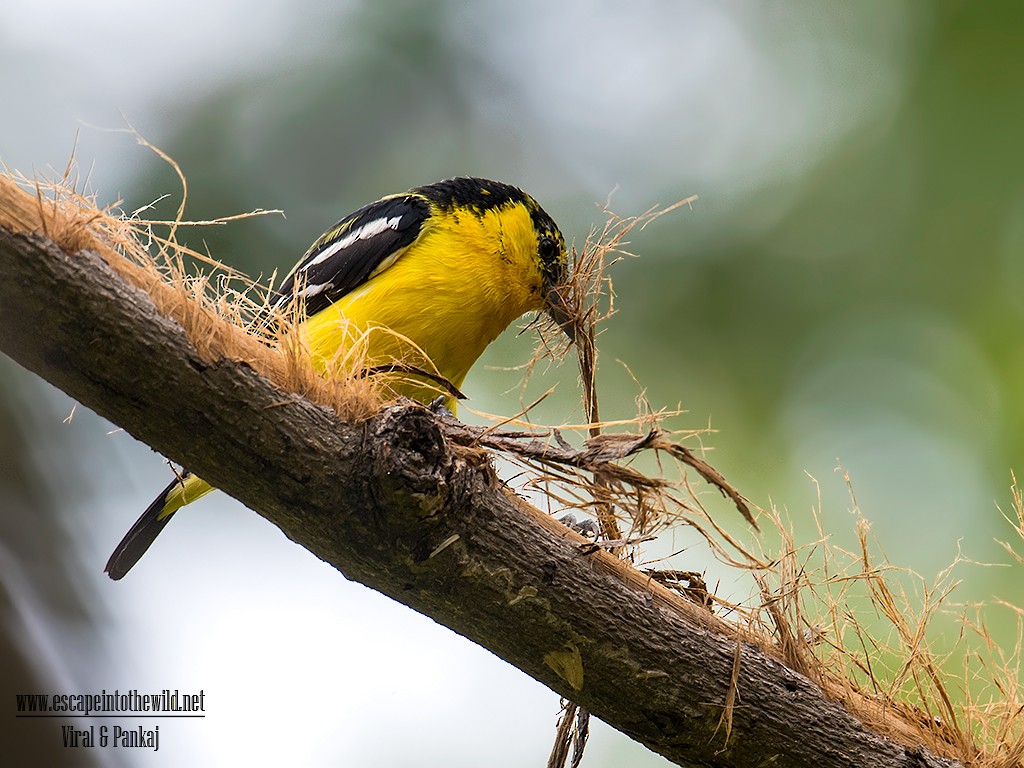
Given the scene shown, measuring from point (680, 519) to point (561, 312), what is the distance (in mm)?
1414

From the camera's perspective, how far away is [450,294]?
11.2ft

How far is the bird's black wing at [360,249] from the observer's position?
3543mm

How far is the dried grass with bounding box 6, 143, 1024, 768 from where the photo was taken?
77.0 inches

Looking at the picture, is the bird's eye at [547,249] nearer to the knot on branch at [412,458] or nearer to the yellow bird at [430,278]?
the yellow bird at [430,278]

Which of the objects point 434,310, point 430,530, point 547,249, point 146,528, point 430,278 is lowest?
point 430,530

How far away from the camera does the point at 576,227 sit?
534cm

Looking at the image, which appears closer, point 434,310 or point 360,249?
point 434,310

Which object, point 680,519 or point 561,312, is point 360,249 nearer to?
point 561,312

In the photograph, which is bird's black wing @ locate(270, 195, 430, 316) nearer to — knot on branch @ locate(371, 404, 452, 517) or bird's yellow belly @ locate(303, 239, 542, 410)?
bird's yellow belly @ locate(303, 239, 542, 410)

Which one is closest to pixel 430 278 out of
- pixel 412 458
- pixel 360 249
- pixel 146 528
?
pixel 360 249

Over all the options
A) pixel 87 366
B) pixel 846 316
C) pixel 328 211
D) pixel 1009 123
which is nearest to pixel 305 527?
pixel 87 366

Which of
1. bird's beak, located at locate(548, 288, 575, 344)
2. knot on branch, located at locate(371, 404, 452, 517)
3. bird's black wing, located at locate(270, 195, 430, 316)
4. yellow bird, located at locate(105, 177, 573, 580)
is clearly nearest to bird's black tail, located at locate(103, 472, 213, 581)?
yellow bird, located at locate(105, 177, 573, 580)

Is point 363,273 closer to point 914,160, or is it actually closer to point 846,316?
point 846,316

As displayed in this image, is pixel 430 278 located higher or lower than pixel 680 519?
higher
